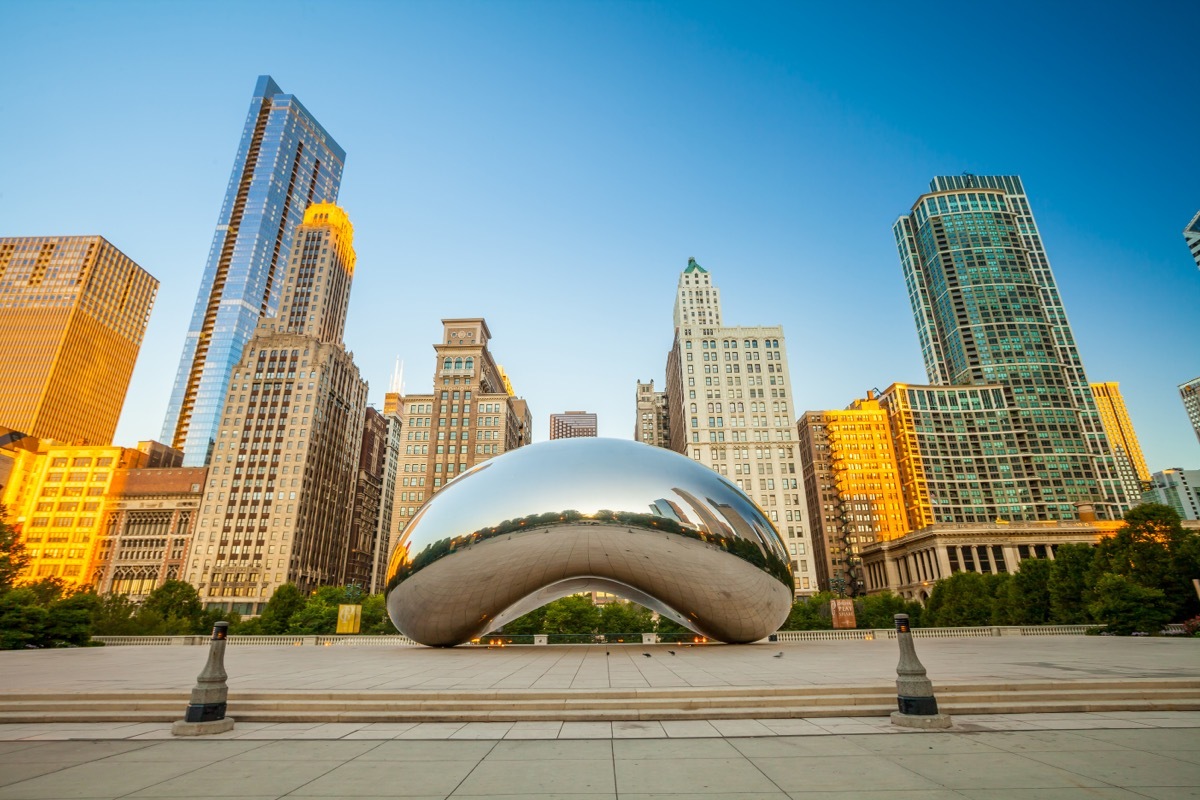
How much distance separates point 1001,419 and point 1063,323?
129ft

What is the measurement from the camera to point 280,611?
68.8m

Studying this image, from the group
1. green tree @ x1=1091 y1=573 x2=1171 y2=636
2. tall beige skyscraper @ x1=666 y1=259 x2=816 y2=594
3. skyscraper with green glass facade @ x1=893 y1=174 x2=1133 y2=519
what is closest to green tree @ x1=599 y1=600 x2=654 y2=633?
tall beige skyscraper @ x1=666 y1=259 x2=816 y2=594

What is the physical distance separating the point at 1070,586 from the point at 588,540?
43.0m

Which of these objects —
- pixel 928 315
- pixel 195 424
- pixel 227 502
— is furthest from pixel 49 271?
pixel 928 315

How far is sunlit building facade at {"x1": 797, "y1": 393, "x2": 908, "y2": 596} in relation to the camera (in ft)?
469

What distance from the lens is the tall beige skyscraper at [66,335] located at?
138 metres

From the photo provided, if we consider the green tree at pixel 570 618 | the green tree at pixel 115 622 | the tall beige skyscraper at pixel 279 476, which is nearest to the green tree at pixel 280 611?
the green tree at pixel 115 622

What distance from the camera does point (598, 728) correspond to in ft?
25.2

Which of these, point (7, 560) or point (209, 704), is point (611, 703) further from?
point (7, 560)

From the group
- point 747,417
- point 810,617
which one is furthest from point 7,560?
point 747,417

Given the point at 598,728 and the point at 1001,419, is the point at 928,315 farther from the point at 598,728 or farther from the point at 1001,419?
the point at 598,728

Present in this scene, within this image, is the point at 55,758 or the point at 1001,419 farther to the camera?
the point at 1001,419

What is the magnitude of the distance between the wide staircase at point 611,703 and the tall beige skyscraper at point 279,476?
11178 cm

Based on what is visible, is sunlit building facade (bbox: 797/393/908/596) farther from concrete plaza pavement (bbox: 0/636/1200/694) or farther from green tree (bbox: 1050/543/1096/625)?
concrete plaza pavement (bbox: 0/636/1200/694)
